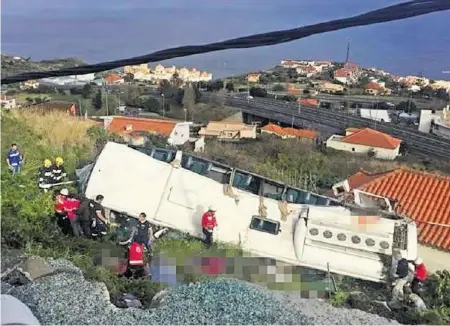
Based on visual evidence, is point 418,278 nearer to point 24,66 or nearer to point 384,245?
point 384,245

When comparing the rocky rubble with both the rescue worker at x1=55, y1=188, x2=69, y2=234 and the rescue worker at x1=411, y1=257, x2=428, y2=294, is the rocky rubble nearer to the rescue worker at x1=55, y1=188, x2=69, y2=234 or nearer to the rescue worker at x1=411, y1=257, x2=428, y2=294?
the rescue worker at x1=411, y1=257, x2=428, y2=294

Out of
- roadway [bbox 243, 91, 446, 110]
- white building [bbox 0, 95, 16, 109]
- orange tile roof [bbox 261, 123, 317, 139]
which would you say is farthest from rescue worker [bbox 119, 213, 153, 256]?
roadway [bbox 243, 91, 446, 110]

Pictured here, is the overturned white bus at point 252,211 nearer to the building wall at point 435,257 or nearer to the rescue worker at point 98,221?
the rescue worker at point 98,221

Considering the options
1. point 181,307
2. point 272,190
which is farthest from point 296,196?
point 181,307

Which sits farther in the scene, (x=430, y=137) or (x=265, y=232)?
(x=430, y=137)

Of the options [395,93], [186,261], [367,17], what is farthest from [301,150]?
[395,93]

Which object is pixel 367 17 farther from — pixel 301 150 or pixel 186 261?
pixel 301 150
